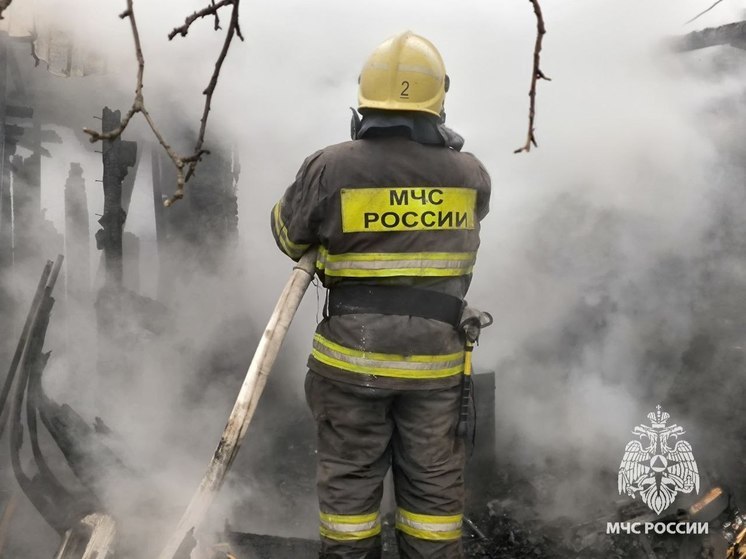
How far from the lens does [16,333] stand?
17.0 ft

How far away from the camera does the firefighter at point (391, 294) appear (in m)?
2.65

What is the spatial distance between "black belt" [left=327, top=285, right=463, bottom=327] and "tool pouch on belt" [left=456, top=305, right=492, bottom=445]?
2.9 inches

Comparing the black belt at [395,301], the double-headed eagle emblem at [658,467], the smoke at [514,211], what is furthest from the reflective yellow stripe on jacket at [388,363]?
the smoke at [514,211]

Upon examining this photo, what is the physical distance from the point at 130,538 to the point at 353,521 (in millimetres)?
1289

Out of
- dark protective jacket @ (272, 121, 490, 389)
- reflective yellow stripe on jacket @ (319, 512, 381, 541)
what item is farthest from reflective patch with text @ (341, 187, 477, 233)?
reflective yellow stripe on jacket @ (319, 512, 381, 541)

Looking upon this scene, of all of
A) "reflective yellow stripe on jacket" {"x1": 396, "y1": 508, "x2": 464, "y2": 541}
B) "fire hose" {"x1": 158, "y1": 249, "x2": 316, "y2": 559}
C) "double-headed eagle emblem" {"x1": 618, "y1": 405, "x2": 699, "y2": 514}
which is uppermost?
"fire hose" {"x1": 158, "y1": 249, "x2": 316, "y2": 559}

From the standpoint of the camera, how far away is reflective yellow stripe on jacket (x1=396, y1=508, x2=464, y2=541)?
276cm

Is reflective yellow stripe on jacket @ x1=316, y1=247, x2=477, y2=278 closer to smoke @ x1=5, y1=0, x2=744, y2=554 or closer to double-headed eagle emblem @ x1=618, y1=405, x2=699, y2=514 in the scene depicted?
double-headed eagle emblem @ x1=618, y1=405, x2=699, y2=514

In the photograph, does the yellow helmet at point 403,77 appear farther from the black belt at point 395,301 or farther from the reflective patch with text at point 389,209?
the black belt at point 395,301

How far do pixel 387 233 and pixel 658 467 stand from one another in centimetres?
312

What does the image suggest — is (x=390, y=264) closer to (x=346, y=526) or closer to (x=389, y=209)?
(x=389, y=209)

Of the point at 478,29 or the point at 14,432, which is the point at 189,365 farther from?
the point at 478,29

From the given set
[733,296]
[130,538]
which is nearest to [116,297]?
[130,538]

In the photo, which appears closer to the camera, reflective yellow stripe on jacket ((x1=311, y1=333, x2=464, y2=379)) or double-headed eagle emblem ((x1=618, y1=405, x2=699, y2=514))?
reflective yellow stripe on jacket ((x1=311, y1=333, x2=464, y2=379))
